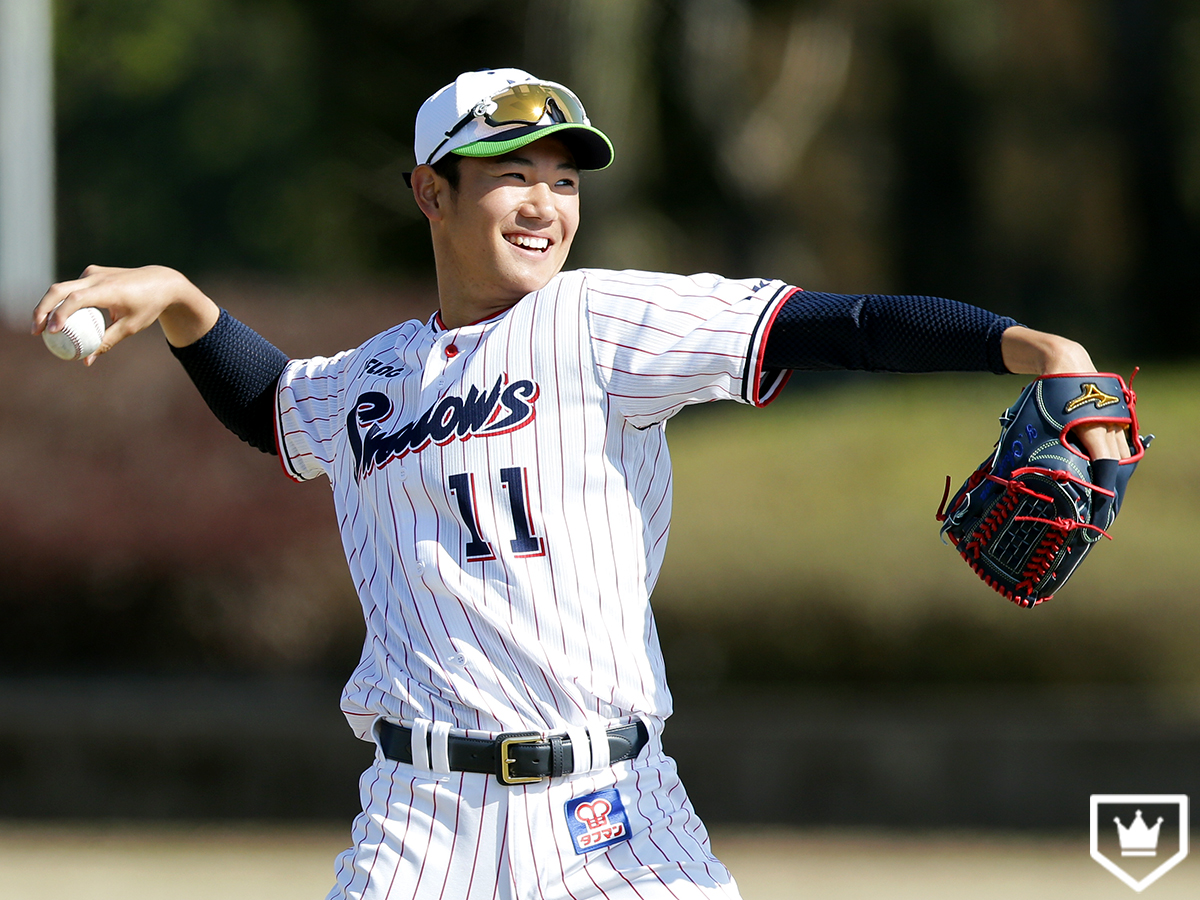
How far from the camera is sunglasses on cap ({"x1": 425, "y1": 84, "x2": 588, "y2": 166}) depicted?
2.72 meters

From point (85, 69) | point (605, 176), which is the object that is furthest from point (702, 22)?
point (85, 69)

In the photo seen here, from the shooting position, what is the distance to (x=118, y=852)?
668cm

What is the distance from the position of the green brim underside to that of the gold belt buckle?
1012mm

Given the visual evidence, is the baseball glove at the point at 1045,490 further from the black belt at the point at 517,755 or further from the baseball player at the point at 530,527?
A: the black belt at the point at 517,755

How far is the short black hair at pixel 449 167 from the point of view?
110 inches

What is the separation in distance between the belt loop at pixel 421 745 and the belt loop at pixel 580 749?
0.78 feet

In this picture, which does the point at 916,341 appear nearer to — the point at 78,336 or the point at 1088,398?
the point at 1088,398

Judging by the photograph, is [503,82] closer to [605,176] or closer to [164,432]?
[164,432]

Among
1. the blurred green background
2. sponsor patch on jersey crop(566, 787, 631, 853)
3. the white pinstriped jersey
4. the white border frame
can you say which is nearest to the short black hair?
the white pinstriped jersey

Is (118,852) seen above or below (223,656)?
below

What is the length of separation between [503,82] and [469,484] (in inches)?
29.6

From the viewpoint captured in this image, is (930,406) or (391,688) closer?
(391,688)

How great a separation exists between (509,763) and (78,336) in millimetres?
1007

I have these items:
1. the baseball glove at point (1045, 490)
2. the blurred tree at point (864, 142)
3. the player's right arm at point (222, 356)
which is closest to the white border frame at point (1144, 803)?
the baseball glove at point (1045, 490)
